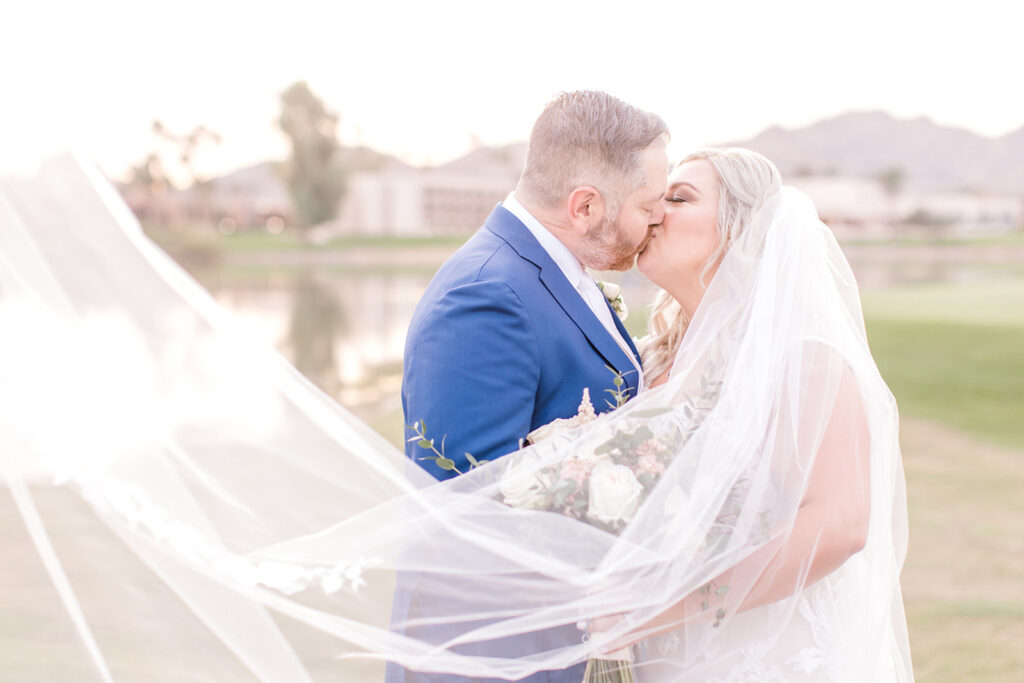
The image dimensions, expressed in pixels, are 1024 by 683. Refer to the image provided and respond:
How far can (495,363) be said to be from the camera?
7.03ft

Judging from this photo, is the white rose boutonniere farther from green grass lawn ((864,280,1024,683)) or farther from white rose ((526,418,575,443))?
green grass lawn ((864,280,1024,683))

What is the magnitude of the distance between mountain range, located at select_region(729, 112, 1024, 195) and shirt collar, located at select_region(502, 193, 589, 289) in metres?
31.5

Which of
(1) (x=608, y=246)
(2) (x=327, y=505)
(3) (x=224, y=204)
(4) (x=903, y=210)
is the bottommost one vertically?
(3) (x=224, y=204)

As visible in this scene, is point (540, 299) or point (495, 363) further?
point (540, 299)

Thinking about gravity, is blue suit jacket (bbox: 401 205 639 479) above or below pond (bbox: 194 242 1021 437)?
above

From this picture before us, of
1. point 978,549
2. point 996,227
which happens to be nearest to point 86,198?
point 978,549

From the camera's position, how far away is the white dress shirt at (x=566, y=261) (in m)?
2.46

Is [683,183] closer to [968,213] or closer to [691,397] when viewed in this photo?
[691,397]

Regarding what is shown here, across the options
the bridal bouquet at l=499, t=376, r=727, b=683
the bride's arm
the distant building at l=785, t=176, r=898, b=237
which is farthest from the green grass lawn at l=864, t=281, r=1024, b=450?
the distant building at l=785, t=176, r=898, b=237

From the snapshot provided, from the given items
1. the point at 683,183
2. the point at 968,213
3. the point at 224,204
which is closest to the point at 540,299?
the point at 683,183

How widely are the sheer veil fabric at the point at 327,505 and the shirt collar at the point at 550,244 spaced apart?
0.47 m

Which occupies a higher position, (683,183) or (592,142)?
(592,142)

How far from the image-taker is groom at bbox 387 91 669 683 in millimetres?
2113

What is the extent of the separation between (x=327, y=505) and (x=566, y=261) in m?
1.00
